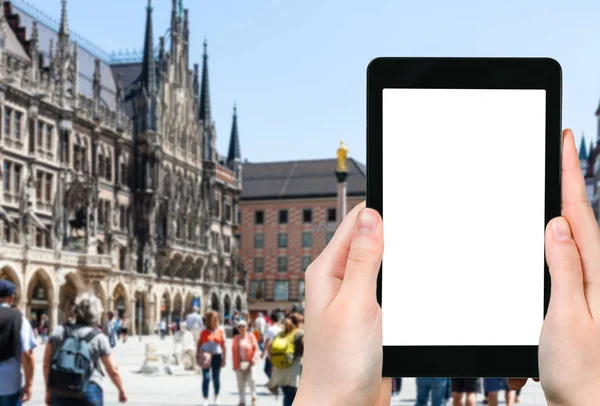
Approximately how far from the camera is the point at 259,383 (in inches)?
807

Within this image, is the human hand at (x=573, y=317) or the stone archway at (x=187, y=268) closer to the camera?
the human hand at (x=573, y=317)

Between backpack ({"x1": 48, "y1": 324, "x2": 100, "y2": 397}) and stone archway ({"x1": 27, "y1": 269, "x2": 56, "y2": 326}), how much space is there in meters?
39.2

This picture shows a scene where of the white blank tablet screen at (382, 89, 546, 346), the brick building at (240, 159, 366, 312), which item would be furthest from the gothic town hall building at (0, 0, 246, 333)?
the white blank tablet screen at (382, 89, 546, 346)

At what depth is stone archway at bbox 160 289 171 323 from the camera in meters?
62.8

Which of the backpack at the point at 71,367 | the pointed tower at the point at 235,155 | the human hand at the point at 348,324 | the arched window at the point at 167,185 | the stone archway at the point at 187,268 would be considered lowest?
the backpack at the point at 71,367

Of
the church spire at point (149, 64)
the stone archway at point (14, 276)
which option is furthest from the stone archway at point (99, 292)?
the church spire at point (149, 64)

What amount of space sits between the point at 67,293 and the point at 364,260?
52.1 metres

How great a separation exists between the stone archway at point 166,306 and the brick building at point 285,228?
2233cm

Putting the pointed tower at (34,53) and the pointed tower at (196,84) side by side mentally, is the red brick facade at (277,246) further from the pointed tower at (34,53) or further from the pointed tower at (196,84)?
the pointed tower at (34,53)

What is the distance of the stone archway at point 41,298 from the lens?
46188 millimetres

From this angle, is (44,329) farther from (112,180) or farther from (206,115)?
(206,115)

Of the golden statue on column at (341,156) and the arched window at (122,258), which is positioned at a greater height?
the golden statue on column at (341,156)

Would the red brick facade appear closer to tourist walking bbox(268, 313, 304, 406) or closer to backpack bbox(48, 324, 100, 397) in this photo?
tourist walking bbox(268, 313, 304, 406)

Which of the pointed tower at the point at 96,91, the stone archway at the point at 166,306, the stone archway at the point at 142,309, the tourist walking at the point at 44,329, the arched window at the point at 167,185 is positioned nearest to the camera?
the tourist walking at the point at 44,329
